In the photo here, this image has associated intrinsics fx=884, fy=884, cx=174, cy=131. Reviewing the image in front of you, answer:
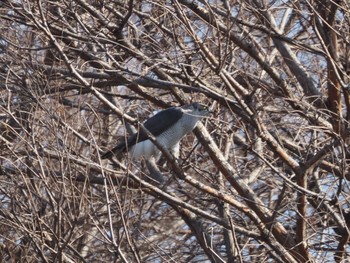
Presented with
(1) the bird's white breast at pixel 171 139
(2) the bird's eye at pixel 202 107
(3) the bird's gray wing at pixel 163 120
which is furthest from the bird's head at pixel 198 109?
(3) the bird's gray wing at pixel 163 120

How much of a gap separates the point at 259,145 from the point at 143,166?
3.65 ft

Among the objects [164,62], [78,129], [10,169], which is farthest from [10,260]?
[164,62]

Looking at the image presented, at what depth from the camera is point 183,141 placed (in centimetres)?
876

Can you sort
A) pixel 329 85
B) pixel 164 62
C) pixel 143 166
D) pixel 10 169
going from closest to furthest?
pixel 10 169 → pixel 164 62 → pixel 329 85 → pixel 143 166

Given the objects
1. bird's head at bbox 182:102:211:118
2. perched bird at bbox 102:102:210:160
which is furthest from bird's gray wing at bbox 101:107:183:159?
bird's head at bbox 182:102:211:118

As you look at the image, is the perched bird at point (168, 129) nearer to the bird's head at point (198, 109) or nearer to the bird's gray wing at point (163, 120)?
the bird's gray wing at point (163, 120)

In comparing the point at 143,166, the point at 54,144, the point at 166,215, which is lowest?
the point at 166,215

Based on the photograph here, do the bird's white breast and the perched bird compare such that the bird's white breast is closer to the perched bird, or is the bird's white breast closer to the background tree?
the perched bird

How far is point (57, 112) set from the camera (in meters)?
5.14

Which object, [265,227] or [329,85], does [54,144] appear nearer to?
[265,227]

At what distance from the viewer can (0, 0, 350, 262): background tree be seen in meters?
5.11

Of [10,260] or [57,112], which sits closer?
[57,112]

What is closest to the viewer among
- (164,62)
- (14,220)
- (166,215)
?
(14,220)

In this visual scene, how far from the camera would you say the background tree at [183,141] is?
5.11m
